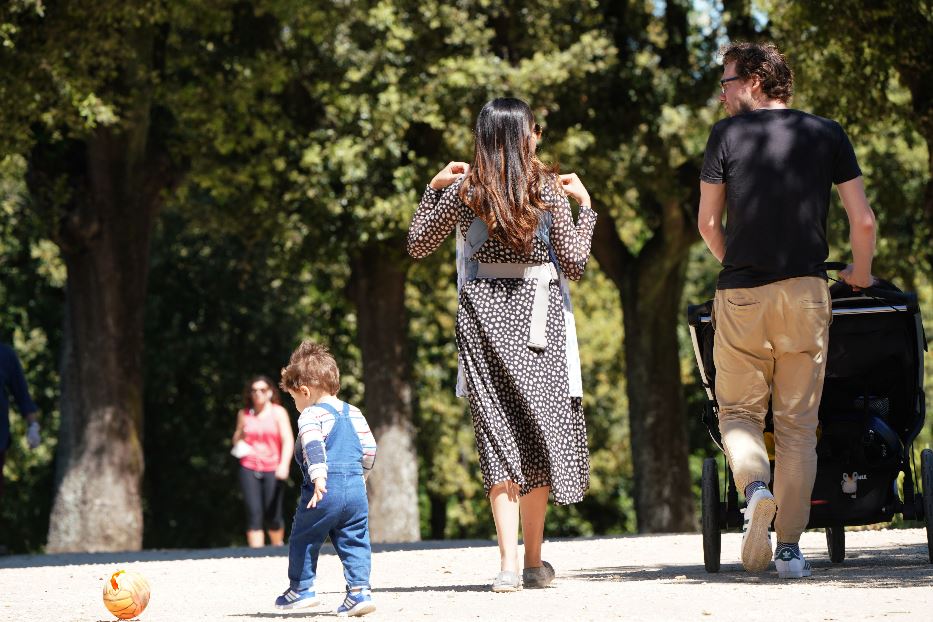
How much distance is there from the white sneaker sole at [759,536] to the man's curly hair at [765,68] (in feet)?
6.27

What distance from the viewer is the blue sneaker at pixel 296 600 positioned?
21.6ft

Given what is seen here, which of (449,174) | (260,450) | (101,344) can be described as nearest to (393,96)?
(101,344)

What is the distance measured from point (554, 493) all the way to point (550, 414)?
0.35 metres

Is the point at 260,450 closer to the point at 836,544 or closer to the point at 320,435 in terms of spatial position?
the point at 836,544

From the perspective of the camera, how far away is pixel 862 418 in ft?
25.7

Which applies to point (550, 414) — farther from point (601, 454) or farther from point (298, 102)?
point (601, 454)

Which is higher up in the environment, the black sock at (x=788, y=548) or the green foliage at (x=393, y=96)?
the green foliage at (x=393, y=96)

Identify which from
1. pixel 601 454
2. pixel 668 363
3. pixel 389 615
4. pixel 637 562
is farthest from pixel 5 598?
pixel 601 454

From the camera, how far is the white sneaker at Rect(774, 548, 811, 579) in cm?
718

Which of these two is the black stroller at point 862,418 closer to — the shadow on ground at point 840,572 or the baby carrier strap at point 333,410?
the shadow on ground at point 840,572

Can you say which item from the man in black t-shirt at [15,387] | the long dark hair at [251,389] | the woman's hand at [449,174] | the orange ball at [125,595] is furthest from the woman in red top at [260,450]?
the orange ball at [125,595]

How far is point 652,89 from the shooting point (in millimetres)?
20938

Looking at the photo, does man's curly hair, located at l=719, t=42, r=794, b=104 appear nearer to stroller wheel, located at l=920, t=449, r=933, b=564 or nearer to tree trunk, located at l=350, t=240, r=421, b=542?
stroller wheel, located at l=920, t=449, r=933, b=564

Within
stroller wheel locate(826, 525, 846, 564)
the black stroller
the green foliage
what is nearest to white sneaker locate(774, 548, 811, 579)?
the black stroller
